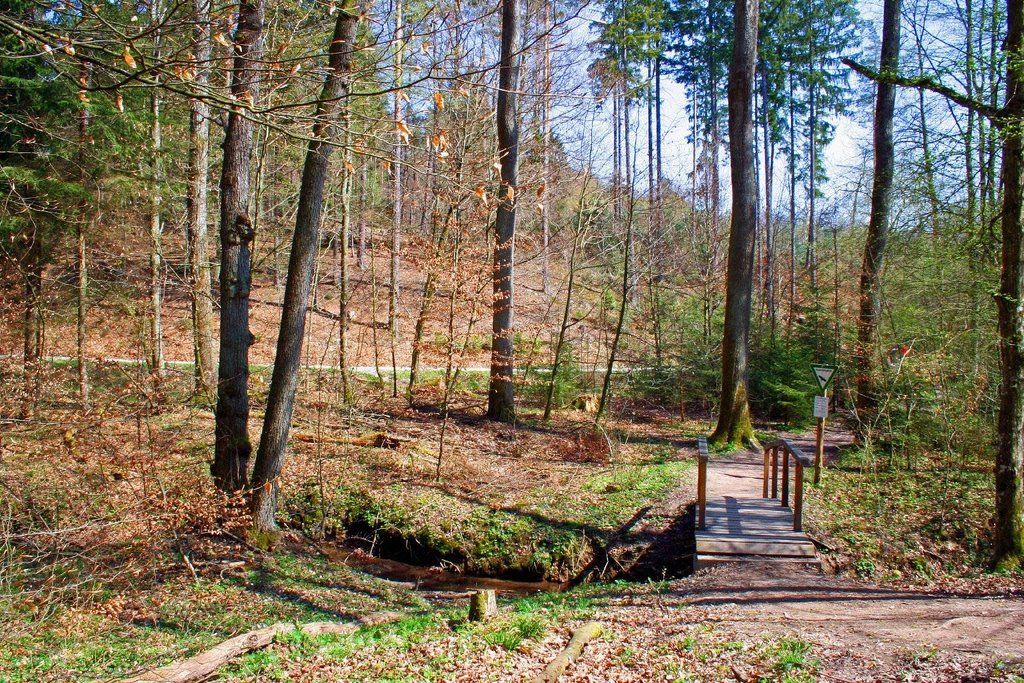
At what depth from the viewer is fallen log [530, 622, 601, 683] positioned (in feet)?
18.1

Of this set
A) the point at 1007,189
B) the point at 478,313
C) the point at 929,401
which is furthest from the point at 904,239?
the point at 478,313

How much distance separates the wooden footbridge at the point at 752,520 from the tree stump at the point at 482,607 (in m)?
2.90

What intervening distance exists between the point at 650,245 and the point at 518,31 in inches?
244

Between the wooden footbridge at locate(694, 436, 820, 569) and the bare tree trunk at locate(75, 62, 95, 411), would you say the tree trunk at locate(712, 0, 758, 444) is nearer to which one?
the wooden footbridge at locate(694, 436, 820, 569)

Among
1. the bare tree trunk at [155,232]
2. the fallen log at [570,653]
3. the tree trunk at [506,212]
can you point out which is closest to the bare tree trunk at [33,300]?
the bare tree trunk at [155,232]

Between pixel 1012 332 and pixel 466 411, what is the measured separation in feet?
38.9

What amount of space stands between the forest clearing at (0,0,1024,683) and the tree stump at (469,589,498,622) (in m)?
0.07

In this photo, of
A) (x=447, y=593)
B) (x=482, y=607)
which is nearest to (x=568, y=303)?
(x=447, y=593)

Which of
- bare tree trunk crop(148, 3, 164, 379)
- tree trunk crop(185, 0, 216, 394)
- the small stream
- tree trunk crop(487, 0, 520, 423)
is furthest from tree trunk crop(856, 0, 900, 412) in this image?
bare tree trunk crop(148, 3, 164, 379)

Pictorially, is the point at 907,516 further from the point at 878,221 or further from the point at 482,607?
the point at 878,221

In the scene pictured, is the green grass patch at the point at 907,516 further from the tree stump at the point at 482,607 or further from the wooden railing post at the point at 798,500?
the tree stump at the point at 482,607

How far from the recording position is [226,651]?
5.74 metres

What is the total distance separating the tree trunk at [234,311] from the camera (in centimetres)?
977

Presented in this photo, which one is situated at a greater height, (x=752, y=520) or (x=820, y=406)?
(x=820, y=406)
